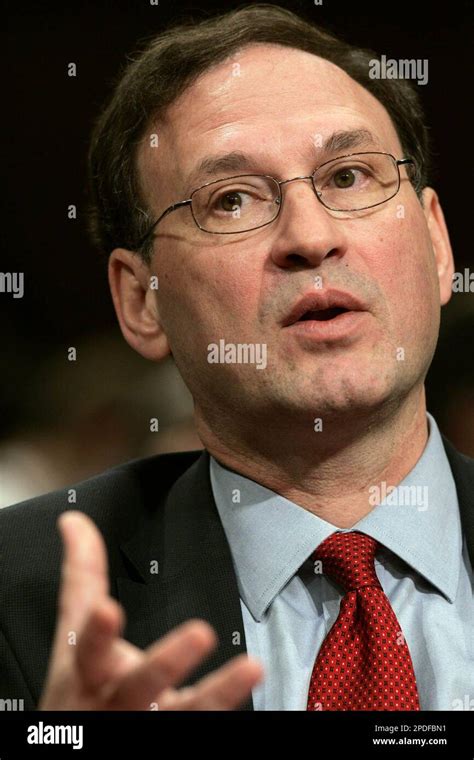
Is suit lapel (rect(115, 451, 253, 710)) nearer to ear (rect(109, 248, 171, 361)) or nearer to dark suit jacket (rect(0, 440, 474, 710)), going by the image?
dark suit jacket (rect(0, 440, 474, 710))

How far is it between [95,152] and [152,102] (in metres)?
0.22

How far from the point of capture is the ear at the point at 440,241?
175 cm

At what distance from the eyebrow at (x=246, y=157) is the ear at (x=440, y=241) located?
20cm

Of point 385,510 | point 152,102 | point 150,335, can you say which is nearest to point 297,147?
point 152,102

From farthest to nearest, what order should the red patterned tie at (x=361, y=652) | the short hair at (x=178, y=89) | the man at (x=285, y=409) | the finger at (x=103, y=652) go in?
the short hair at (x=178, y=89)
the man at (x=285, y=409)
the red patterned tie at (x=361, y=652)
the finger at (x=103, y=652)

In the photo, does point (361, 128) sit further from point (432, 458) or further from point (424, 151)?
point (432, 458)

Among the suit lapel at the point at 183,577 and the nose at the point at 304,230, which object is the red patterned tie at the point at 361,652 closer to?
the suit lapel at the point at 183,577

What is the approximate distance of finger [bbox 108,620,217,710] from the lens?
89 cm

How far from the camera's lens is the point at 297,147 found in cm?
154

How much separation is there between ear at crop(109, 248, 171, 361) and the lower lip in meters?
0.36

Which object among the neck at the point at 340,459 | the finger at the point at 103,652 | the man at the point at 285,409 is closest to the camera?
the finger at the point at 103,652

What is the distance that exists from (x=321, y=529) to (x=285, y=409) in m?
0.18

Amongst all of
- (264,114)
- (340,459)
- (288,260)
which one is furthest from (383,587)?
(264,114)

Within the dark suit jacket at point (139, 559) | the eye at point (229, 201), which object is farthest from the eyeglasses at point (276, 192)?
the dark suit jacket at point (139, 559)
